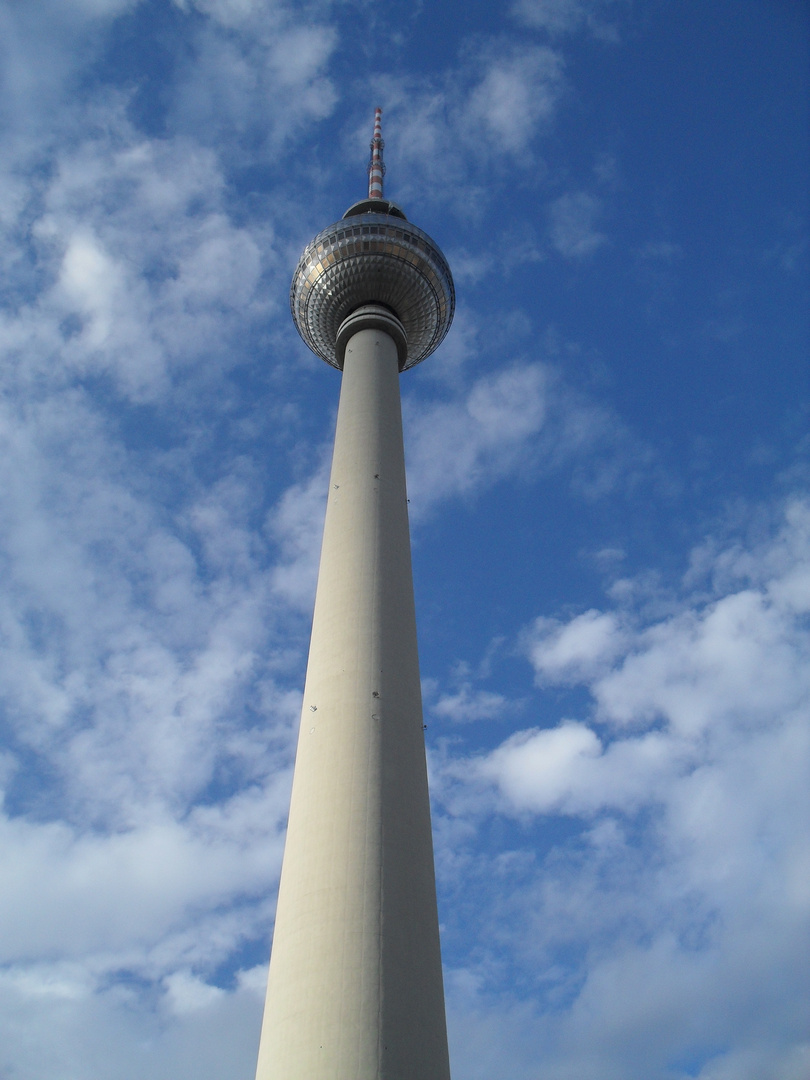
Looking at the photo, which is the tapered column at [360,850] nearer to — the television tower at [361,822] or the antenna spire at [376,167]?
the television tower at [361,822]

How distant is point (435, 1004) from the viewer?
20969 millimetres

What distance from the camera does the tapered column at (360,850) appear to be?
19672 millimetres

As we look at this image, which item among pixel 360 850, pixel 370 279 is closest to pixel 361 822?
pixel 360 850

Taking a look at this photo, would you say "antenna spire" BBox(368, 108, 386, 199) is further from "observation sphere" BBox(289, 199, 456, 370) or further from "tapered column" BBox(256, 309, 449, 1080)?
"tapered column" BBox(256, 309, 449, 1080)

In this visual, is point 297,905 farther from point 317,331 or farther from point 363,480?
point 317,331

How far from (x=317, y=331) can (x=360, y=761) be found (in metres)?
29.5

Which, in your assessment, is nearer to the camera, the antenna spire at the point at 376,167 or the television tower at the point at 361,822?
the television tower at the point at 361,822

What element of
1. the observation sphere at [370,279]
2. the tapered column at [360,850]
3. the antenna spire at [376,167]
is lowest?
the tapered column at [360,850]

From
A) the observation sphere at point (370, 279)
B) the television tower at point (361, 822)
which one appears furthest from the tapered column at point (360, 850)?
the observation sphere at point (370, 279)

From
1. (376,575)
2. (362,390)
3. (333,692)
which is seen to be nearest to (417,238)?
(362,390)

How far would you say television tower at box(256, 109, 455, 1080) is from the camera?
64.8ft

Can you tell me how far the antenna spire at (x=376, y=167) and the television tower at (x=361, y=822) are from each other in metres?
20.7

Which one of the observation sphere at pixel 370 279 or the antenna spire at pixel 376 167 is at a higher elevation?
the antenna spire at pixel 376 167

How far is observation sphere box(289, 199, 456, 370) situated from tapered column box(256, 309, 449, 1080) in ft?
55.4
